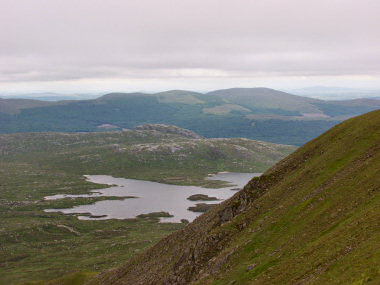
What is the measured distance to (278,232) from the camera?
49406 millimetres

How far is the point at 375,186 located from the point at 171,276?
33.9 metres

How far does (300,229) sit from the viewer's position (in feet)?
152

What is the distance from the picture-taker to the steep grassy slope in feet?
115

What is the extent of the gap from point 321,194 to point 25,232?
165181mm

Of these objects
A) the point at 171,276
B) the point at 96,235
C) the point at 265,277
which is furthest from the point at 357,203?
the point at 96,235

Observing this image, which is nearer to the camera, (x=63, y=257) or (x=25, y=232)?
(x=63, y=257)

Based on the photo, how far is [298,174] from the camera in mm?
65125

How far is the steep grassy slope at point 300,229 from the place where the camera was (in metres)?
35.1

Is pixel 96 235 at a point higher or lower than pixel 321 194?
lower

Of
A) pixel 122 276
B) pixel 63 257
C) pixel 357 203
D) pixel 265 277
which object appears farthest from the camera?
pixel 63 257

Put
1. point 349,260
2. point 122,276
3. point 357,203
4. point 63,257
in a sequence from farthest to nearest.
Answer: point 63,257 < point 122,276 < point 357,203 < point 349,260

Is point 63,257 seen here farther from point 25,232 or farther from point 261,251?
point 261,251

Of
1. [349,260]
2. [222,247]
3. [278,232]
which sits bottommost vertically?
[222,247]

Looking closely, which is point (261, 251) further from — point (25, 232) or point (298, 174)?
point (25, 232)
